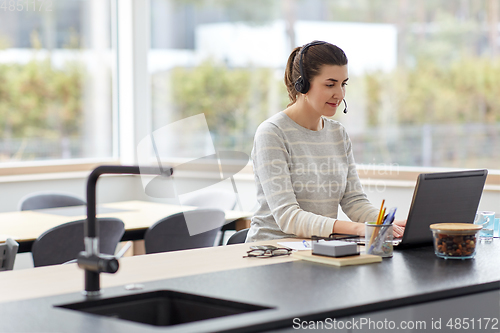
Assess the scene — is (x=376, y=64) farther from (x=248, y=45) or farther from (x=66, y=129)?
(x=66, y=129)

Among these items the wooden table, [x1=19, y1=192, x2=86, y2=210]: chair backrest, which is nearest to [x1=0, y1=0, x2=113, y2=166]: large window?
[x1=19, y1=192, x2=86, y2=210]: chair backrest

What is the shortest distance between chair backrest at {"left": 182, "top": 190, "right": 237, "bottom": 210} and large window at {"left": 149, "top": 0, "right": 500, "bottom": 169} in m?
1.04

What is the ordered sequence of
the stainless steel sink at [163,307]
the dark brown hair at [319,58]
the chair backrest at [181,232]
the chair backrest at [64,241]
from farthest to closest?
Result: the chair backrest at [181,232], the chair backrest at [64,241], the dark brown hair at [319,58], the stainless steel sink at [163,307]

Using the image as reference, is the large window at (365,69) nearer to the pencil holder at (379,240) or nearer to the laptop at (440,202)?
→ the laptop at (440,202)

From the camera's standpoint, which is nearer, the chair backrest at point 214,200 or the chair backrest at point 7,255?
the chair backrest at point 7,255

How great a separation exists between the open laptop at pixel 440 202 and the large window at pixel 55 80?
3.88 metres

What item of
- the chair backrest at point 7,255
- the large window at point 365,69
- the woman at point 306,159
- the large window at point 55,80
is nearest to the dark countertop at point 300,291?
the woman at point 306,159

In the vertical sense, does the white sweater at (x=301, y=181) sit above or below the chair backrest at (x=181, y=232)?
above

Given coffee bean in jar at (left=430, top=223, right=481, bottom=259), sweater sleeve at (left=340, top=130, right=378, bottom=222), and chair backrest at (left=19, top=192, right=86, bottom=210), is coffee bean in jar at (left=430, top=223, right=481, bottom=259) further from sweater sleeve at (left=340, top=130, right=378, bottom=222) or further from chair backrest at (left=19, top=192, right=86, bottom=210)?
chair backrest at (left=19, top=192, right=86, bottom=210)

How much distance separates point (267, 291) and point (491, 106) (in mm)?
3114

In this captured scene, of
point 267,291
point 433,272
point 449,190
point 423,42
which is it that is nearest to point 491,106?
point 423,42

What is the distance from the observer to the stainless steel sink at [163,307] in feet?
4.25

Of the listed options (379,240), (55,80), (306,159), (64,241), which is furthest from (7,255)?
(55,80)

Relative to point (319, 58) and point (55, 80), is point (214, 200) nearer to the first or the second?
point (55, 80)
